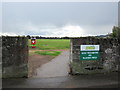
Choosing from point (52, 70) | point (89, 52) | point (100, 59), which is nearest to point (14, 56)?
point (52, 70)

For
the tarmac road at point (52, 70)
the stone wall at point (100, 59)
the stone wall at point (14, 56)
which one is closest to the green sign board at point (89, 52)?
the stone wall at point (100, 59)

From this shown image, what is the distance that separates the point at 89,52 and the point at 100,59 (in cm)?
80

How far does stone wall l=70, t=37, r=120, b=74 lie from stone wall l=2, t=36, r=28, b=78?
2637 millimetres

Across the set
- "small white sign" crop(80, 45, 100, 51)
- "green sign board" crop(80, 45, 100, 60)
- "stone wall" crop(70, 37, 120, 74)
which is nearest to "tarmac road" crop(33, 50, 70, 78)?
"stone wall" crop(70, 37, 120, 74)

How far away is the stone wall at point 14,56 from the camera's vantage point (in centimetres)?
704

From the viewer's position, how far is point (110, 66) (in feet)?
26.0

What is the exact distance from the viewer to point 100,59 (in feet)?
25.6

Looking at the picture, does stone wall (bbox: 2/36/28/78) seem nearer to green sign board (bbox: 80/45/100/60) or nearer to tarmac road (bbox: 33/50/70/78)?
tarmac road (bbox: 33/50/70/78)

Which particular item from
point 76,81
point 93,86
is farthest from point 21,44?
point 93,86

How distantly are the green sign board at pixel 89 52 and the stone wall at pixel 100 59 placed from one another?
0.57 feet

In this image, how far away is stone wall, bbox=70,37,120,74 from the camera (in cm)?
759

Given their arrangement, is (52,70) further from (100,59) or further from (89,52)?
(100,59)

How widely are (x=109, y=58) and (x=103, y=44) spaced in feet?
2.99

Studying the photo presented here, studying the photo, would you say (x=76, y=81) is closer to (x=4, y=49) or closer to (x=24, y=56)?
(x=24, y=56)
